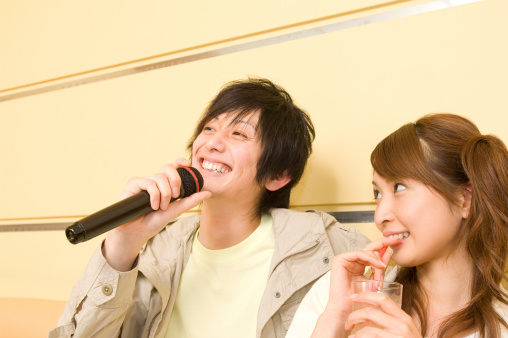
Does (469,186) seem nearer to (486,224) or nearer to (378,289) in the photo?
(486,224)

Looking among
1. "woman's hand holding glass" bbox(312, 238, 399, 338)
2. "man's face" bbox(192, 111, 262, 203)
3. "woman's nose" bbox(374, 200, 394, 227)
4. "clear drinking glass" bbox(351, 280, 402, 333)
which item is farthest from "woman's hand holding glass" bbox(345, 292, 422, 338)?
"man's face" bbox(192, 111, 262, 203)

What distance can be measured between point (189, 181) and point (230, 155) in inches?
9.0

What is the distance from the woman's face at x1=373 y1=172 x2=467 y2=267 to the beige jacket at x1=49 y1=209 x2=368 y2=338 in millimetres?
308

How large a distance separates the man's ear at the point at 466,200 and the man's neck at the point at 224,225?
60 cm

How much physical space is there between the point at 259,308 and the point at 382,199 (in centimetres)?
41

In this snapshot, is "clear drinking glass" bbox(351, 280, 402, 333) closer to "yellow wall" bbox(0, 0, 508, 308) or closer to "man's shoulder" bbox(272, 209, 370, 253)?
"man's shoulder" bbox(272, 209, 370, 253)

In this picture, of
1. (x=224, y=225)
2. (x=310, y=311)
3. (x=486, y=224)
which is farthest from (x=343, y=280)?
(x=224, y=225)

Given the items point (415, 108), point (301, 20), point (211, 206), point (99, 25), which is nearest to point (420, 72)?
point (415, 108)

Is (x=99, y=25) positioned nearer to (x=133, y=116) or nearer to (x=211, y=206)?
(x=133, y=116)

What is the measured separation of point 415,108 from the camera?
143cm

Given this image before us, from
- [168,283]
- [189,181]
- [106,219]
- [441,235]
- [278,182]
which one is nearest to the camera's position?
[106,219]

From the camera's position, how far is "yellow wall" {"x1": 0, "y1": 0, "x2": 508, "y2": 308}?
4.61ft

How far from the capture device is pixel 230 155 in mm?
1384

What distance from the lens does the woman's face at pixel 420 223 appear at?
1.04 meters
